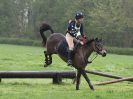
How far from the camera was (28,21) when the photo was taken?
87.9 m

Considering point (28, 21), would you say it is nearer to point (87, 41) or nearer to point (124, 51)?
point (124, 51)

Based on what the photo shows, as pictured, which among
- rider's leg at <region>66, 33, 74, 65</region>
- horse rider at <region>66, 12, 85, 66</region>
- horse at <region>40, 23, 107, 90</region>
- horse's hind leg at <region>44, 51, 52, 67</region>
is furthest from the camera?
horse's hind leg at <region>44, 51, 52, 67</region>

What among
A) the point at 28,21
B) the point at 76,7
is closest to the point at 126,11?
the point at 76,7

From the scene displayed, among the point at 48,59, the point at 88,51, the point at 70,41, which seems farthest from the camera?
the point at 48,59

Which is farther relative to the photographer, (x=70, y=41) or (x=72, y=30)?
(x=70, y=41)

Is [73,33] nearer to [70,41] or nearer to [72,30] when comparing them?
[72,30]

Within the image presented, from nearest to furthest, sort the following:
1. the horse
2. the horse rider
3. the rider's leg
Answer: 1. the horse
2. the horse rider
3. the rider's leg

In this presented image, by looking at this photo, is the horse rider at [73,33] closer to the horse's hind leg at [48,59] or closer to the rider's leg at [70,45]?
the rider's leg at [70,45]

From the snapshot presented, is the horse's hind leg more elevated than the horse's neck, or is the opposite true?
the horse's neck

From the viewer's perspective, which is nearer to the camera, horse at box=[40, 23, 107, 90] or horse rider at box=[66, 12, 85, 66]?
horse at box=[40, 23, 107, 90]

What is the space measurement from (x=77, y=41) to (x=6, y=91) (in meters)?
2.75

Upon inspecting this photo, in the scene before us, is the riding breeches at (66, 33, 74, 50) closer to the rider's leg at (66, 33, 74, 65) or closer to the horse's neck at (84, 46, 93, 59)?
the rider's leg at (66, 33, 74, 65)

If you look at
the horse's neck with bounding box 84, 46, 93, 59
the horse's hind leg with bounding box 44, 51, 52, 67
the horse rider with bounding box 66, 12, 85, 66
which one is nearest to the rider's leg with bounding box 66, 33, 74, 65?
the horse rider with bounding box 66, 12, 85, 66

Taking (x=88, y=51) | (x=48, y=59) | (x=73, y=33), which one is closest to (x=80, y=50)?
(x=88, y=51)
